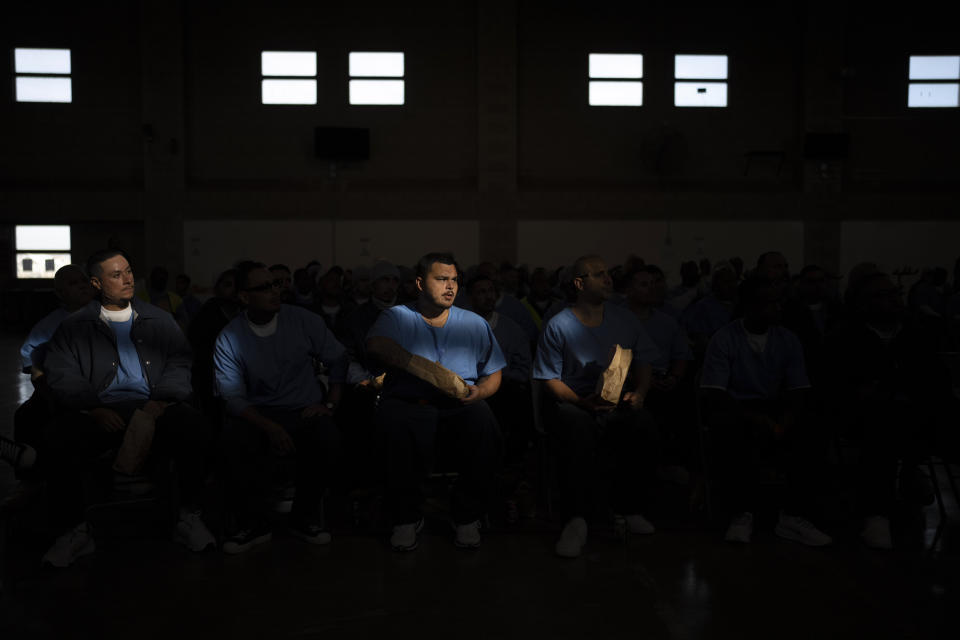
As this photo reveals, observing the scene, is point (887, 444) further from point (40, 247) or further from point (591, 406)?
point (40, 247)

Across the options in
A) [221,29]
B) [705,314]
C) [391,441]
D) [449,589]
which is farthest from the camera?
[221,29]

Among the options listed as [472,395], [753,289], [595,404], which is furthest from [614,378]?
[753,289]

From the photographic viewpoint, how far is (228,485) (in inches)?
162

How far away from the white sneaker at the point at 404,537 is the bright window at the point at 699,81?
14239 millimetres

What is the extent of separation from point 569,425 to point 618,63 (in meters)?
13.7

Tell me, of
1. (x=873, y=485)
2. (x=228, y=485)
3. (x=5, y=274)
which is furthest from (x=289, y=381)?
(x=5, y=274)

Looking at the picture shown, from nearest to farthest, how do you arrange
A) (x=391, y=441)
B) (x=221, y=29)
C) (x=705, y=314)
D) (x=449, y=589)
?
(x=449, y=589) → (x=391, y=441) → (x=705, y=314) → (x=221, y=29)

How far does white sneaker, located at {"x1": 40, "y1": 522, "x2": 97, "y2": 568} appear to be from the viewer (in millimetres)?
3762

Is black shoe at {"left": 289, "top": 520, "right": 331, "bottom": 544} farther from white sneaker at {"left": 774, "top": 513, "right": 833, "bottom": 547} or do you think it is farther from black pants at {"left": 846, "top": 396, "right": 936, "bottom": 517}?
black pants at {"left": 846, "top": 396, "right": 936, "bottom": 517}

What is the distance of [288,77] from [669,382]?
13.3 meters

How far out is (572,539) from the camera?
13.1 feet

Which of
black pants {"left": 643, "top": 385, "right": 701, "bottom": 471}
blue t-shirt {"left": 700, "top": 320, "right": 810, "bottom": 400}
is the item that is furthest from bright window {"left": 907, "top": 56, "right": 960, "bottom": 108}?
blue t-shirt {"left": 700, "top": 320, "right": 810, "bottom": 400}

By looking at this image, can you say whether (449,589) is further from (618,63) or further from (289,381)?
(618,63)

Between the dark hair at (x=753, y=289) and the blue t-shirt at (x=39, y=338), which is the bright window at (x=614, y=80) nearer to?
the dark hair at (x=753, y=289)
